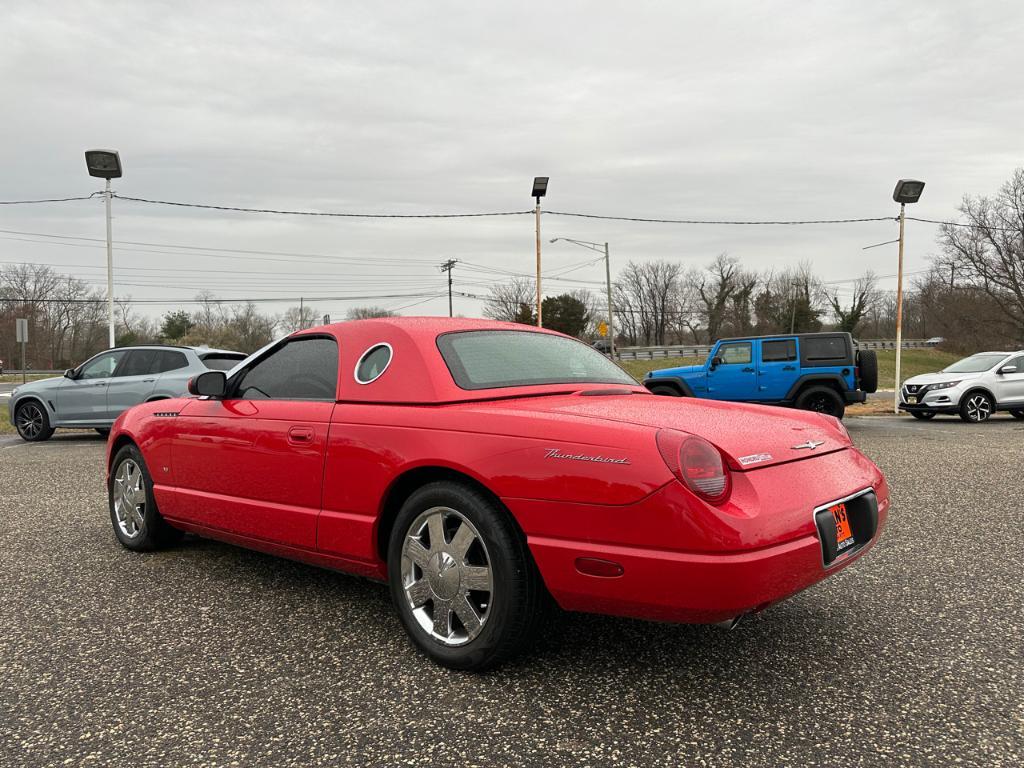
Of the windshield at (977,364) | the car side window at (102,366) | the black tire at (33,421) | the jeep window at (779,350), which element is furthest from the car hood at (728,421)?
the windshield at (977,364)

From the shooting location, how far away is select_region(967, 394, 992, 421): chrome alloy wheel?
15.3 m

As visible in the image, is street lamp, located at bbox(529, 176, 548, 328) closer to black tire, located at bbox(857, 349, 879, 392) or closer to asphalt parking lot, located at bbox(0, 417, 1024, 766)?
black tire, located at bbox(857, 349, 879, 392)

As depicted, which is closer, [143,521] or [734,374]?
[143,521]

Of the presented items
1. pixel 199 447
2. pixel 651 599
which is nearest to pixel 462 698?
pixel 651 599

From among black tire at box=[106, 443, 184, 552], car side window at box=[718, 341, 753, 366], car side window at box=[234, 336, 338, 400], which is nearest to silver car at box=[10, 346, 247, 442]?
black tire at box=[106, 443, 184, 552]

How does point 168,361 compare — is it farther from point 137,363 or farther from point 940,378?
point 940,378

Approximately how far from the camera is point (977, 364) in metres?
16.0

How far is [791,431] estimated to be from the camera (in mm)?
3035

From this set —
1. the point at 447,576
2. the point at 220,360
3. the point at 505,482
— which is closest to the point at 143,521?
the point at 447,576

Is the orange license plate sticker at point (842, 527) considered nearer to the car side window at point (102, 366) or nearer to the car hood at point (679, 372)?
the car side window at point (102, 366)

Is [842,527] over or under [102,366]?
under

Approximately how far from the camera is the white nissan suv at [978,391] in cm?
1524

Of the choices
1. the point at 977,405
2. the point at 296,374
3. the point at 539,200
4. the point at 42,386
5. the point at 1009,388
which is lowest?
the point at 977,405

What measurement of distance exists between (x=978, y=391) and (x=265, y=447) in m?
15.8
